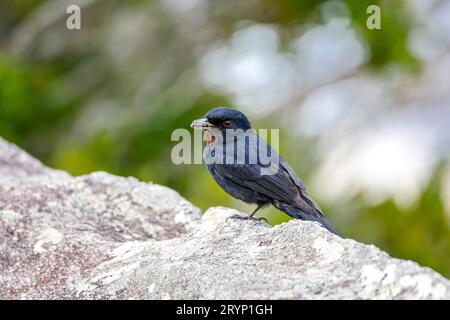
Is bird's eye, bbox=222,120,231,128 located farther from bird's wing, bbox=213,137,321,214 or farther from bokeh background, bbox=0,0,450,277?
bokeh background, bbox=0,0,450,277

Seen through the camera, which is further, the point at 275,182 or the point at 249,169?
the point at 249,169

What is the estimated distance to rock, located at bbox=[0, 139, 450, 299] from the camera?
3.48m

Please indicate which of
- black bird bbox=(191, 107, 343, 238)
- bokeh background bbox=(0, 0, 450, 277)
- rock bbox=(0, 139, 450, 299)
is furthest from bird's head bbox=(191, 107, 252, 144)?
bokeh background bbox=(0, 0, 450, 277)

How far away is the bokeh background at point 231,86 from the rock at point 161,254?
3.54m

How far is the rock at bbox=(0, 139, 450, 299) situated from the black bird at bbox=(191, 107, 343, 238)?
311 mm

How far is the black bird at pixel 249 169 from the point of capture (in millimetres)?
5172

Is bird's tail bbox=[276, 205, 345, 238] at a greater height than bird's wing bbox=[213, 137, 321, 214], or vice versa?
bird's wing bbox=[213, 137, 321, 214]

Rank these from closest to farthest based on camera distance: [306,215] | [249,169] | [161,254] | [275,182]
A: [161,254]
[306,215]
[275,182]
[249,169]

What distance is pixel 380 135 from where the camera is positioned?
41.5ft

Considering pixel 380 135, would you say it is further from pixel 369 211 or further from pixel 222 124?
pixel 222 124

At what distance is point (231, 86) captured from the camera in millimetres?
12906

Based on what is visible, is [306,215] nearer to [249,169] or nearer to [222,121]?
[249,169]

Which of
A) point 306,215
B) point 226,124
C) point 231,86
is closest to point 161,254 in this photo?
point 306,215

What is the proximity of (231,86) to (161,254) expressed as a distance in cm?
887
